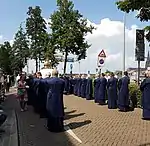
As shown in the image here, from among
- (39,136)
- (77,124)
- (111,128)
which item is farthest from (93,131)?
(77,124)

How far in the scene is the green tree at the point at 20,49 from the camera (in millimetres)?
69250

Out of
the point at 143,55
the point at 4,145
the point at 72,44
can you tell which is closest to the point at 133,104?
the point at 143,55

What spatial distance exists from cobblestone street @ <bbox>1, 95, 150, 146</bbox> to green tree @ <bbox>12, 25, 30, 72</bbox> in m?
50.9

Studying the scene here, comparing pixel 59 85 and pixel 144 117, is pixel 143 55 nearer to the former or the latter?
pixel 144 117

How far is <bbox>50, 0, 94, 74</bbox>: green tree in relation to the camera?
40.9 m

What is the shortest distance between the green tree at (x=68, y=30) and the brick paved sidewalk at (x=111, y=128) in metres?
22.3

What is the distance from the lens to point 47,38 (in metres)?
44.7

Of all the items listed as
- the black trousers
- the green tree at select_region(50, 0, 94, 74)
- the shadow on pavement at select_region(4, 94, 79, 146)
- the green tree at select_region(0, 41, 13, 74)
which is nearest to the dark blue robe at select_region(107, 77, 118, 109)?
the shadow on pavement at select_region(4, 94, 79, 146)

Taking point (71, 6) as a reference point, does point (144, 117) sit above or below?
below

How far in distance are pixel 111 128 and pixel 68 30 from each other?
27.9 m

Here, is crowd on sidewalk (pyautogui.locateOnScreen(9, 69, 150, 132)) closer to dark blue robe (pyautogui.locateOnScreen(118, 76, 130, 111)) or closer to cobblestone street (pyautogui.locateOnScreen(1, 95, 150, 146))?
dark blue robe (pyautogui.locateOnScreen(118, 76, 130, 111))

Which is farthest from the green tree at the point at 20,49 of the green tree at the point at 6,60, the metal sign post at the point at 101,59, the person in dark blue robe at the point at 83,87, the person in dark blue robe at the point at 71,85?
the metal sign post at the point at 101,59

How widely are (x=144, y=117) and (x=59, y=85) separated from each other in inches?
171

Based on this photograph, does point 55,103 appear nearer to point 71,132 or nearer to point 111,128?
point 71,132
